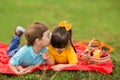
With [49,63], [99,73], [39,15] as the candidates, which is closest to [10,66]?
[49,63]

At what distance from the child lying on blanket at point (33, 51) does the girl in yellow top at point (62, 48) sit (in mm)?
129

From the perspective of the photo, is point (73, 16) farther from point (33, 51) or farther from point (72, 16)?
point (33, 51)

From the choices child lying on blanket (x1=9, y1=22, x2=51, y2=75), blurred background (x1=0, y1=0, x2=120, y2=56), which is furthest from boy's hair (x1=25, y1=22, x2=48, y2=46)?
blurred background (x1=0, y1=0, x2=120, y2=56)

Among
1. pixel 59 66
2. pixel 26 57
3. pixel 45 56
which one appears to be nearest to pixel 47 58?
pixel 45 56

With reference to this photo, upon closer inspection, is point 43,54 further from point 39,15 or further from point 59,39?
point 39,15

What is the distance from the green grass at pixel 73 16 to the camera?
13.3 m

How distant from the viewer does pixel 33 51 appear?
310 inches

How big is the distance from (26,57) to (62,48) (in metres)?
0.62

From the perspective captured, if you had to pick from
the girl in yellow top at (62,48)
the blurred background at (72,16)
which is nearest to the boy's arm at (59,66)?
the girl in yellow top at (62,48)

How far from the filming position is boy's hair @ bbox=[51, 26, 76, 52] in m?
7.81

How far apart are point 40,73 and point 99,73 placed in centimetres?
98

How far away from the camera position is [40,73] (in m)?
7.85

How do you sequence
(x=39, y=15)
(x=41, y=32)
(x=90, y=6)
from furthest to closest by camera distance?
(x=90, y=6) → (x=39, y=15) → (x=41, y=32)

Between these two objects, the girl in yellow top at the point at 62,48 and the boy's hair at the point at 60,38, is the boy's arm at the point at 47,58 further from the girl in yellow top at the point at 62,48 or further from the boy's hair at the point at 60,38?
the boy's hair at the point at 60,38
